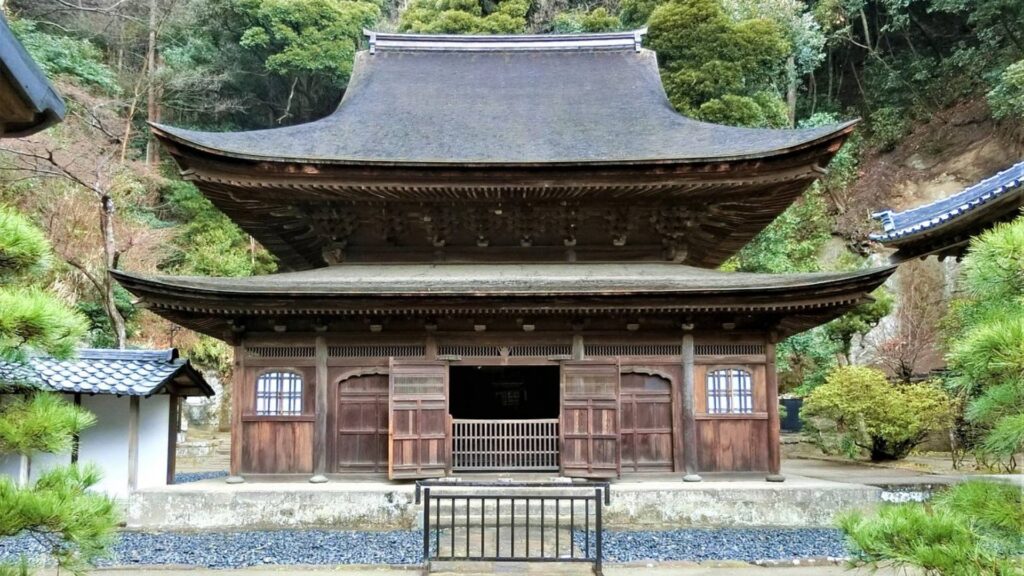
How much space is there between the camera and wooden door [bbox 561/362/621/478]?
11.0 metres

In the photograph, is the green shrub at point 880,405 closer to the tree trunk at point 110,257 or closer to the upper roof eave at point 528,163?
the upper roof eave at point 528,163

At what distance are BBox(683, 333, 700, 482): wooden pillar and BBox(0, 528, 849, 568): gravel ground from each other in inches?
52.6

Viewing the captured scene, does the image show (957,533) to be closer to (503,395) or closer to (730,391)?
(730,391)

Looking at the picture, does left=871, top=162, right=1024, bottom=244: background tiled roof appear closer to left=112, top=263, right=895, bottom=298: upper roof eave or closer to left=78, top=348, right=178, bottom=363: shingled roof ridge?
left=112, top=263, right=895, bottom=298: upper roof eave

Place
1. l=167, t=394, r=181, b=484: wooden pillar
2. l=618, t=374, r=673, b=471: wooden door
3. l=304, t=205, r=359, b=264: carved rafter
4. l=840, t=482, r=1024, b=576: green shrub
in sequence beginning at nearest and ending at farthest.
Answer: l=840, t=482, r=1024, b=576: green shrub
l=618, t=374, r=673, b=471: wooden door
l=167, t=394, r=181, b=484: wooden pillar
l=304, t=205, r=359, b=264: carved rafter

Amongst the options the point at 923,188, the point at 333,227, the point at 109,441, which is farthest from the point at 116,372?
the point at 923,188

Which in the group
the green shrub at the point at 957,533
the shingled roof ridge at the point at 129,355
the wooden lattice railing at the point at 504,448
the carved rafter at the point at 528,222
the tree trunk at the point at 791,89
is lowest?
the wooden lattice railing at the point at 504,448

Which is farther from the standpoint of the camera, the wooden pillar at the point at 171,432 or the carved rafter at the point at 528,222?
the carved rafter at the point at 528,222

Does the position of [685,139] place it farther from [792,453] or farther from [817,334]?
[792,453]

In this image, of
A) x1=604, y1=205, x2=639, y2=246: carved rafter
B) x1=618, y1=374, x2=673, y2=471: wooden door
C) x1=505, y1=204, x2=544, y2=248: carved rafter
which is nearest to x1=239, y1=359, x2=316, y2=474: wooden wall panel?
x1=505, y1=204, x2=544, y2=248: carved rafter

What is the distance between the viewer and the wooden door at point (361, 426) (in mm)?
11406

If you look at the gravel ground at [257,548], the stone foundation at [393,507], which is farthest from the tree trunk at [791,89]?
the gravel ground at [257,548]

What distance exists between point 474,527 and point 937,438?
15.2 metres

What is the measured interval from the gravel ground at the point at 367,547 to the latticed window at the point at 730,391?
2071 mm
